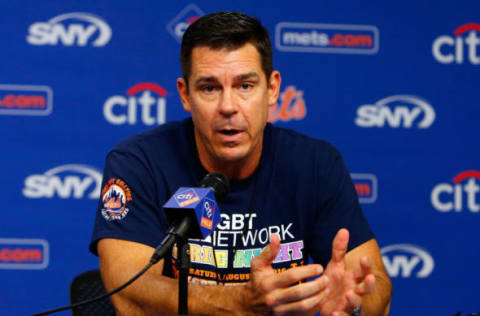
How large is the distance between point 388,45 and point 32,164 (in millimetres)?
1912

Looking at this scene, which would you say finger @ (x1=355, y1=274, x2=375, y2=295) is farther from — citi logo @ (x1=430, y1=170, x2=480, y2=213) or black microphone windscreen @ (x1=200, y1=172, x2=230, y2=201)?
citi logo @ (x1=430, y1=170, x2=480, y2=213)

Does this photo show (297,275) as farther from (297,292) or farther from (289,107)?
(289,107)

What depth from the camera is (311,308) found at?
1.21 meters

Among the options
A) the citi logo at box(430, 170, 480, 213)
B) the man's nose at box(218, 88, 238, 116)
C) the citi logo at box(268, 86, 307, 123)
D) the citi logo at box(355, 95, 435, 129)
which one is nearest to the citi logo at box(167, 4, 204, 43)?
the citi logo at box(268, 86, 307, 123)

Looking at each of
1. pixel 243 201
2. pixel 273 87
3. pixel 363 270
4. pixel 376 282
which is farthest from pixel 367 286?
pixel 273 87

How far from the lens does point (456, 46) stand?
2992 mm

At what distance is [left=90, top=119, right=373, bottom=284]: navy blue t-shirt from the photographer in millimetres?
1674

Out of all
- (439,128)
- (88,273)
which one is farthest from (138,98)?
(439,128)

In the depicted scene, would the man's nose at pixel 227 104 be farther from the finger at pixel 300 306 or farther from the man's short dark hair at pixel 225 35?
the finger at pixel 300 306

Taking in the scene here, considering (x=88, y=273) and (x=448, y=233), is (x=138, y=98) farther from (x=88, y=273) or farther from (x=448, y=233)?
(x=448, y=233)

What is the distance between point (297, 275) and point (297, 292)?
35 mm

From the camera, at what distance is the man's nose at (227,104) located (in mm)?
1647

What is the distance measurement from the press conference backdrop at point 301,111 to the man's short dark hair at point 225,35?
1169mm

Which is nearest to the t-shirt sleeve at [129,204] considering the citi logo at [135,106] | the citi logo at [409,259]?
the citi logo at [135,106]
